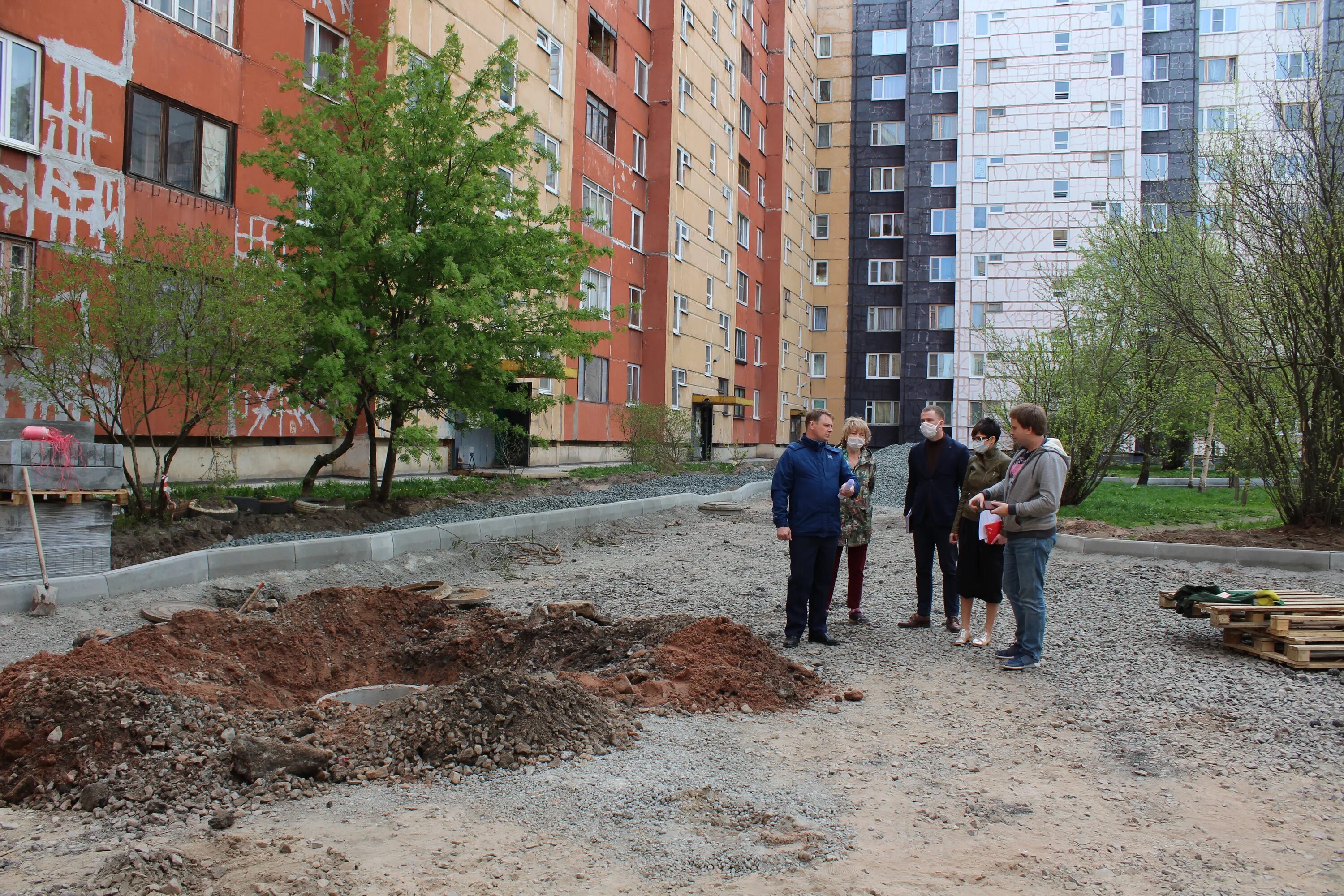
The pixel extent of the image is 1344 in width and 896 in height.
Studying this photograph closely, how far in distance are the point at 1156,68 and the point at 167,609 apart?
60.0m

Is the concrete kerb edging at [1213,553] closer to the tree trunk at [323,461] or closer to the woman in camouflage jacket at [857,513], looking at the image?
the woman in camouflage jacket at [857,513]

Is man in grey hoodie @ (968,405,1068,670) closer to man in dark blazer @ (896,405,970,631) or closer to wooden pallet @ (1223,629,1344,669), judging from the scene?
man in dark blazer @ (896,405,970,631)

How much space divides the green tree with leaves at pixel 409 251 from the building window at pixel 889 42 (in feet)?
168

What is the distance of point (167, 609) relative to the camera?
7734mm

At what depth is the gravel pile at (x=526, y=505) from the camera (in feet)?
35.8

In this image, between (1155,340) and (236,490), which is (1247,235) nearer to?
(1155,340)

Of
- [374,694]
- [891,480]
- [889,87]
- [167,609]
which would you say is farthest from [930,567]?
[889,87]

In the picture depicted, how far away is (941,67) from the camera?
56.8 m

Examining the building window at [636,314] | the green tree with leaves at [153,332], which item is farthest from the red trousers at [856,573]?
the building window at [636,314]

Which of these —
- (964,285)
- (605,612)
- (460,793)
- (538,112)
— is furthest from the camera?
(964,285)

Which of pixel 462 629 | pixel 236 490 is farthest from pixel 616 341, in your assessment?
pixel 462 629

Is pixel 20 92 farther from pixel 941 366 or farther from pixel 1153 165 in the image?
pixel 1153 165

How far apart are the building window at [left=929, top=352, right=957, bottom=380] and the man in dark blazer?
50.0 meters

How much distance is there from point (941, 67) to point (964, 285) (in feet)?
45.6
